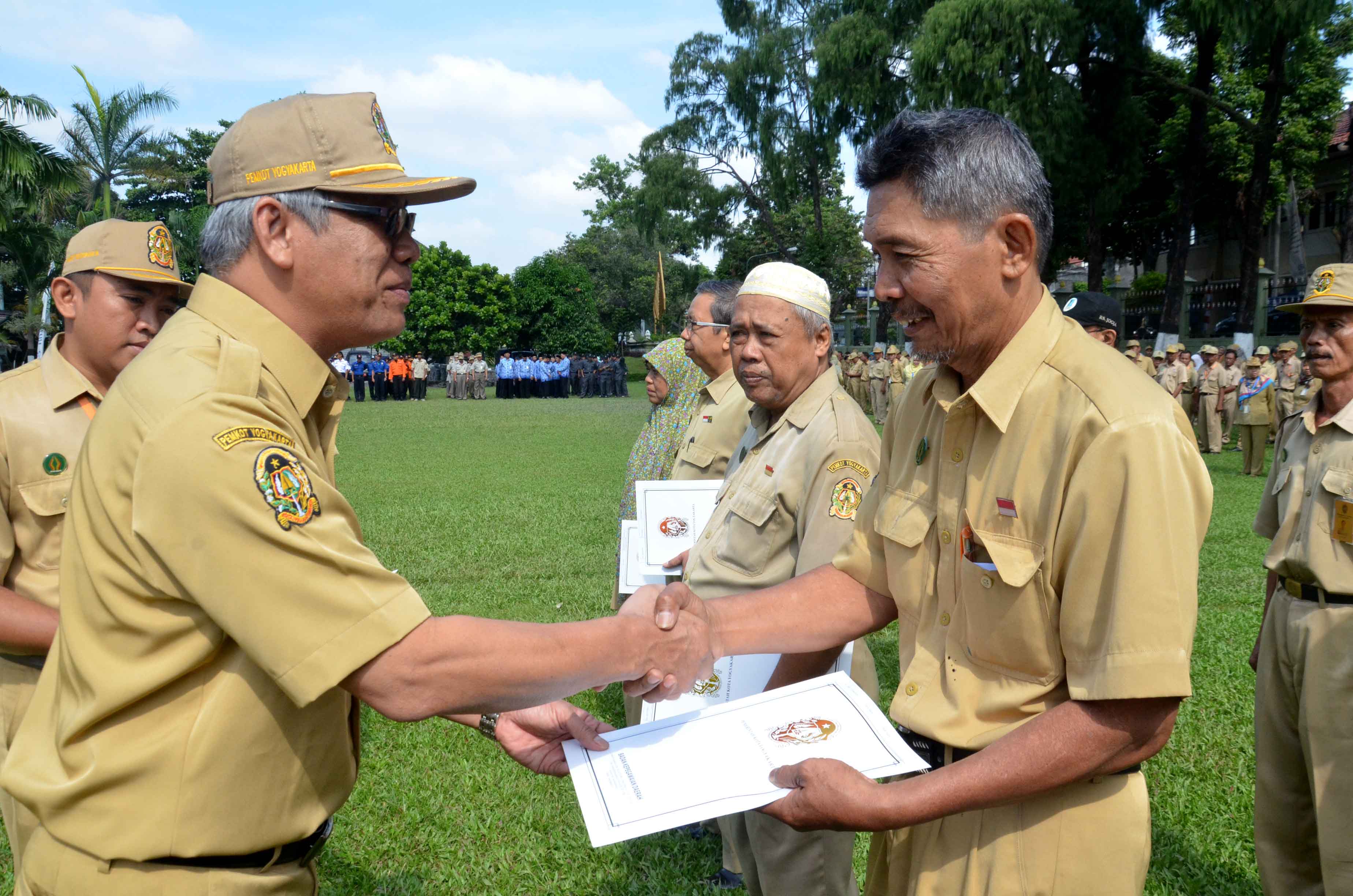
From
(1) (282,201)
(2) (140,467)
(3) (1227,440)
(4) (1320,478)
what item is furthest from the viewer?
(3) (1227,440)

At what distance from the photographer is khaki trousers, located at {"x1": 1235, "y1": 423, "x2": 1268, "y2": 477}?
53.1ft

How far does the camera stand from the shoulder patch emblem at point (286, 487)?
164 centimetres

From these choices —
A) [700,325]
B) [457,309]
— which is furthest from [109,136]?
[700,325]

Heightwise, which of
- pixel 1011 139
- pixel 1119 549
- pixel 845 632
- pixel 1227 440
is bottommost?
pixel 1227 440

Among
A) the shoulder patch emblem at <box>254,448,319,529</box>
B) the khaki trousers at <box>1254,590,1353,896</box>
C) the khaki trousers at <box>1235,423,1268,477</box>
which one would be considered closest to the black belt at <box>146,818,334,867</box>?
the shoulder patch emblem at <box>254,448,319,529</box>

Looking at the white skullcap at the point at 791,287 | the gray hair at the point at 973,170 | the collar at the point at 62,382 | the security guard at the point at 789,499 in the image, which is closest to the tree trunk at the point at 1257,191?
the white skullcap at the point at 791,287

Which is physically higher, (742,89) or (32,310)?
(742,89)

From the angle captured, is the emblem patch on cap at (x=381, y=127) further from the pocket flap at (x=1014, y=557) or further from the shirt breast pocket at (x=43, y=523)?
the shirt breast pocket at (x=43, y=523)

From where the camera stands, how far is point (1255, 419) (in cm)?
1608

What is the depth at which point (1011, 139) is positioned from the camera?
6.45 feet

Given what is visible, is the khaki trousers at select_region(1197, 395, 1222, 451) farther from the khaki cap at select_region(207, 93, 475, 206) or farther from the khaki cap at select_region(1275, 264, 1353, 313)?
the khaki cap at select_region(207, 93, 475, 206)

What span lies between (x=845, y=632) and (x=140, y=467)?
65.1 inches

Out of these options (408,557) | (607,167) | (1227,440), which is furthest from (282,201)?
(607,167)

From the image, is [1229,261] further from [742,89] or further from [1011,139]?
[1011,139]
